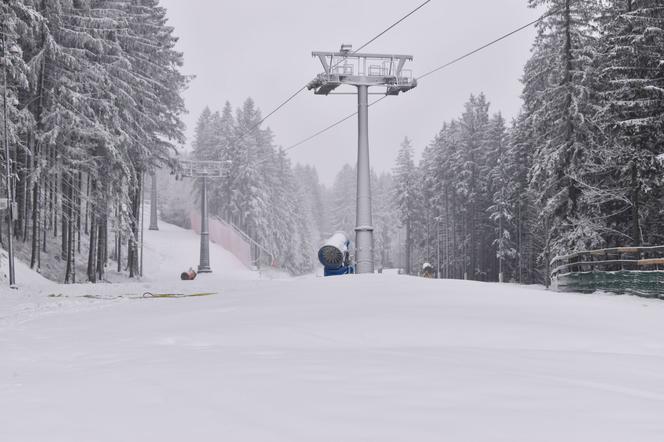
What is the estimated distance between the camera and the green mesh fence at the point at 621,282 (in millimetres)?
13273

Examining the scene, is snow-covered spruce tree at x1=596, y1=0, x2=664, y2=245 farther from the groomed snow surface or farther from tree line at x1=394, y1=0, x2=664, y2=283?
the groomed snow surface

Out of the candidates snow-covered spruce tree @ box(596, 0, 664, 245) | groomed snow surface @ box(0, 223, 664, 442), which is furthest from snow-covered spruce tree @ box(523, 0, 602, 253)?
groomed snow surface @ box(0, 223, 664, 442)

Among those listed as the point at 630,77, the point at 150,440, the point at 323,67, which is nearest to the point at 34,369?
the point at 150,440

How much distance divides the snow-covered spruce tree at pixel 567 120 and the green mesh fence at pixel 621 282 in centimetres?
830

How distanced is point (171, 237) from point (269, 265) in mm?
11398

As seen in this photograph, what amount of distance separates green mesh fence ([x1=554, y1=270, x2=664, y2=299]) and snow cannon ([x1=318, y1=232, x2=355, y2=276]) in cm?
699

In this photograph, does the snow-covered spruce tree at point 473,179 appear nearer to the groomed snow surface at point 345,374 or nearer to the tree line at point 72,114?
the tree line at point 72,114

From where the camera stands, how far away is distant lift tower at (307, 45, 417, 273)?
22.3 metres

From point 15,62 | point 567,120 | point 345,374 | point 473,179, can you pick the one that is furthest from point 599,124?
point 473,179

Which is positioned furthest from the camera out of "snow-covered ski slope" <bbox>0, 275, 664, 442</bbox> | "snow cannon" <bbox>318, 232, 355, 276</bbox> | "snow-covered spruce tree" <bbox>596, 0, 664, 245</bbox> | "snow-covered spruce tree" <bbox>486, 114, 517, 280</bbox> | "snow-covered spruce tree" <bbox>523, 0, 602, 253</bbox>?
"snow-covered spruce tree" <bbox>486, 114, 517, 280</bbox>

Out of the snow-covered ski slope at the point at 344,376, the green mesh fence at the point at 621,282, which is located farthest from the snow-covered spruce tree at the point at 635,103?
the snow-covered ski slope at the point at 344,376

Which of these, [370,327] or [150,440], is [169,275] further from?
[150,440]

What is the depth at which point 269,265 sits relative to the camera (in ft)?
215

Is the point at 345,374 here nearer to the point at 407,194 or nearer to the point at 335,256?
the point at 335,256
